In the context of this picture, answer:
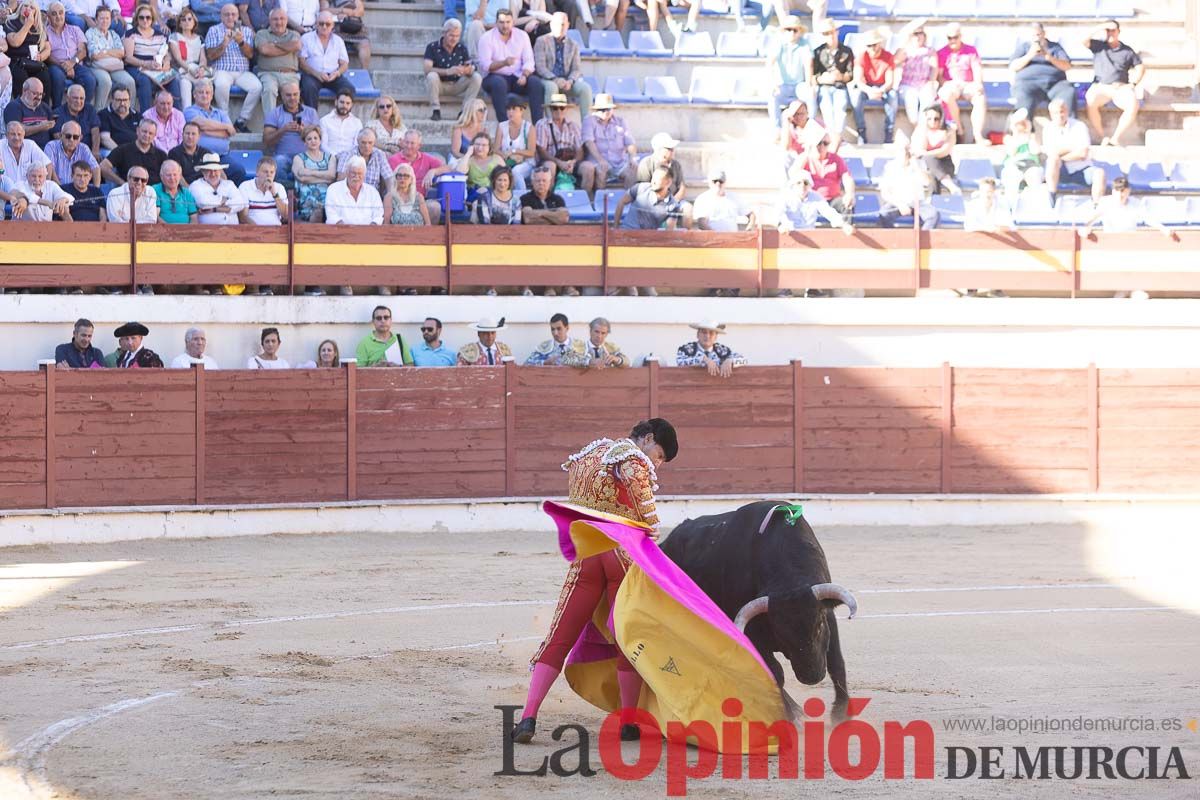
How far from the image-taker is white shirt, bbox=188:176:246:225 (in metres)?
11.3

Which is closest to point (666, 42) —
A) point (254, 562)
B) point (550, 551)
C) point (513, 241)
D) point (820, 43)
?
point (820, 43)

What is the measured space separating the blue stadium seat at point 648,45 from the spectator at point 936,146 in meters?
2.43

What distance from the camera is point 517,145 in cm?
1254

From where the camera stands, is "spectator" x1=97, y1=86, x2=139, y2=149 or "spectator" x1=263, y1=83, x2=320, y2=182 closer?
"spectator" x1=97, y1=86, x2=139, y2=149

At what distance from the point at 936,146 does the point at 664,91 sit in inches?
94.9

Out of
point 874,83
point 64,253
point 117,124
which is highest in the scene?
point 874,83

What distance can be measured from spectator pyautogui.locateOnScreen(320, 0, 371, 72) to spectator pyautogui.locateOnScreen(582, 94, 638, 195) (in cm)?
193

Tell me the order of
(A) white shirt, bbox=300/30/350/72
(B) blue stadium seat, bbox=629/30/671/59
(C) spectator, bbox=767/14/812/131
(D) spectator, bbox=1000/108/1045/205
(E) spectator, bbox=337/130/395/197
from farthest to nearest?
(B) blue stadium seat, bbox=629/30/671/59
(C) spectator, bbox=767/14/812/131
(D) spectator, bbox=1000/108/1045/205
(A) white shirt, bbox=300/30/350/72
(E) spectator, bbox=337/130/395/197

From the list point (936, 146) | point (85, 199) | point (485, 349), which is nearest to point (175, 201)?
point (85, 199)

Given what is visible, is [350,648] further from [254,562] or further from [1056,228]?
[1056,228]

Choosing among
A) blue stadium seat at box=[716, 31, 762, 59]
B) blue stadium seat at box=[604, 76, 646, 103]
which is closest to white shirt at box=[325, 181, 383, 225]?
blue stadium seat at box=[604, 76, 646, 103]

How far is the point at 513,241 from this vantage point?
1205 cm

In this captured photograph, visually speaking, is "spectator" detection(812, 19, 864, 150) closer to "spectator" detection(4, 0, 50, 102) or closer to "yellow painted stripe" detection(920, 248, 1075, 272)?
"yellow painted stripe" detection(920, 248, 1075, 272)

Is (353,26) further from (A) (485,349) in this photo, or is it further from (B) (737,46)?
(B) (737,46)
